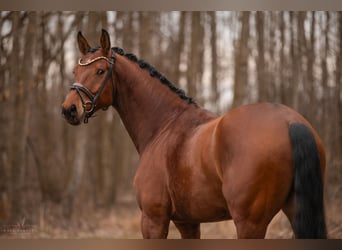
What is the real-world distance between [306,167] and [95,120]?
686 centimetres

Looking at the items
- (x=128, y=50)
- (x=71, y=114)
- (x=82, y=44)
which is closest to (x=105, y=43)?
(x=82, y=44)

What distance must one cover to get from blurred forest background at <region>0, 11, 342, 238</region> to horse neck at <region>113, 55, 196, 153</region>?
8.22 ft

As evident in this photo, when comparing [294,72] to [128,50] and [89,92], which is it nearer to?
[128,50]

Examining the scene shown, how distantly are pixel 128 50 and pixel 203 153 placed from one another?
210 inches

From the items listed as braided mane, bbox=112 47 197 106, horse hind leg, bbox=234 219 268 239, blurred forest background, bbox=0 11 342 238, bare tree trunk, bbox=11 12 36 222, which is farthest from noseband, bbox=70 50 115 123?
bare tree trunk, bbox=11 12 36 222

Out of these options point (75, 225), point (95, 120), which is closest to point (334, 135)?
point (75, 225)

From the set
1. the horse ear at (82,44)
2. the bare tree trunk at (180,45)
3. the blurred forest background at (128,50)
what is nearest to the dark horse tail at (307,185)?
the horse ear at (82,44)

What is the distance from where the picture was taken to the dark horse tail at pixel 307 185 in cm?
284

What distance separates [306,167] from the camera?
2848 mm

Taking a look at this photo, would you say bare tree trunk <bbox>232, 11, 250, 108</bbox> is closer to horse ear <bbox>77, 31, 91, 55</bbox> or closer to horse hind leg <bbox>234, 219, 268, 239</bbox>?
horse ear <bbox>77, 31, 91, 55</bbox>

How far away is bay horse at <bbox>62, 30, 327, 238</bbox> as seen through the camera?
2.88 meters

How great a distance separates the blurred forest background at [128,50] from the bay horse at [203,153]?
2486mm

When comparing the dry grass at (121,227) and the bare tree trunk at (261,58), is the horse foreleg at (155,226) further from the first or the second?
the bare tree trunk at (261,58)

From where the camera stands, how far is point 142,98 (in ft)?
13.5
